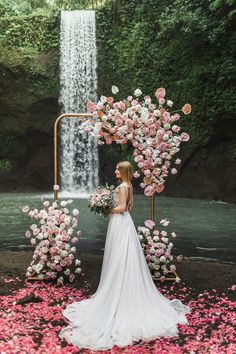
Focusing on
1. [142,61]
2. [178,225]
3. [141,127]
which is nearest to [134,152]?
[141,127]

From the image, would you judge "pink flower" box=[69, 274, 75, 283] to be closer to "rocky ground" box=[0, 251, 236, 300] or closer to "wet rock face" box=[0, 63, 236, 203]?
"rocky ground" box=[0, 251, 236, 300]

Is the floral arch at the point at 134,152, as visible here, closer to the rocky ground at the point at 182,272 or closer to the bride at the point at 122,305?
the rocky ground at the point at 182,272

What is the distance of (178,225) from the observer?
41.3ft

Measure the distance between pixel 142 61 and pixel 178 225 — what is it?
1114 cm

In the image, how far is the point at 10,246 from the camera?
9891 millimetres

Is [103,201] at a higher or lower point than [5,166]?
lower

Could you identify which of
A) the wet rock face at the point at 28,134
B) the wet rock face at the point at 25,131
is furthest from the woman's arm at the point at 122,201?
the wet rock face at the point at 25,131

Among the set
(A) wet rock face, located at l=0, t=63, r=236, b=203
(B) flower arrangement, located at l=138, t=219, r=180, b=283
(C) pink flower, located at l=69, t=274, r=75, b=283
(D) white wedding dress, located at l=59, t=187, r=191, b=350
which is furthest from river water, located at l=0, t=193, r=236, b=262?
(A) wet rock face, located at l=0, t=63, r=236, b=203

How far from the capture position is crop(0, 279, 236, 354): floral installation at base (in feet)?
15.1

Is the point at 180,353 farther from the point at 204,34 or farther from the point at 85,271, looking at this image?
the point at 204,34

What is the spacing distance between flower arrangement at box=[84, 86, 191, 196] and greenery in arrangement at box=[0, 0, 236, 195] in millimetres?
11335

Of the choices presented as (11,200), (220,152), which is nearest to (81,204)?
(11,200)

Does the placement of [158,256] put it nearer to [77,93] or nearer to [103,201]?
[103,201]

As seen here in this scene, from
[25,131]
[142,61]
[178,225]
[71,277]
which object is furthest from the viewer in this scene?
[25,131]
